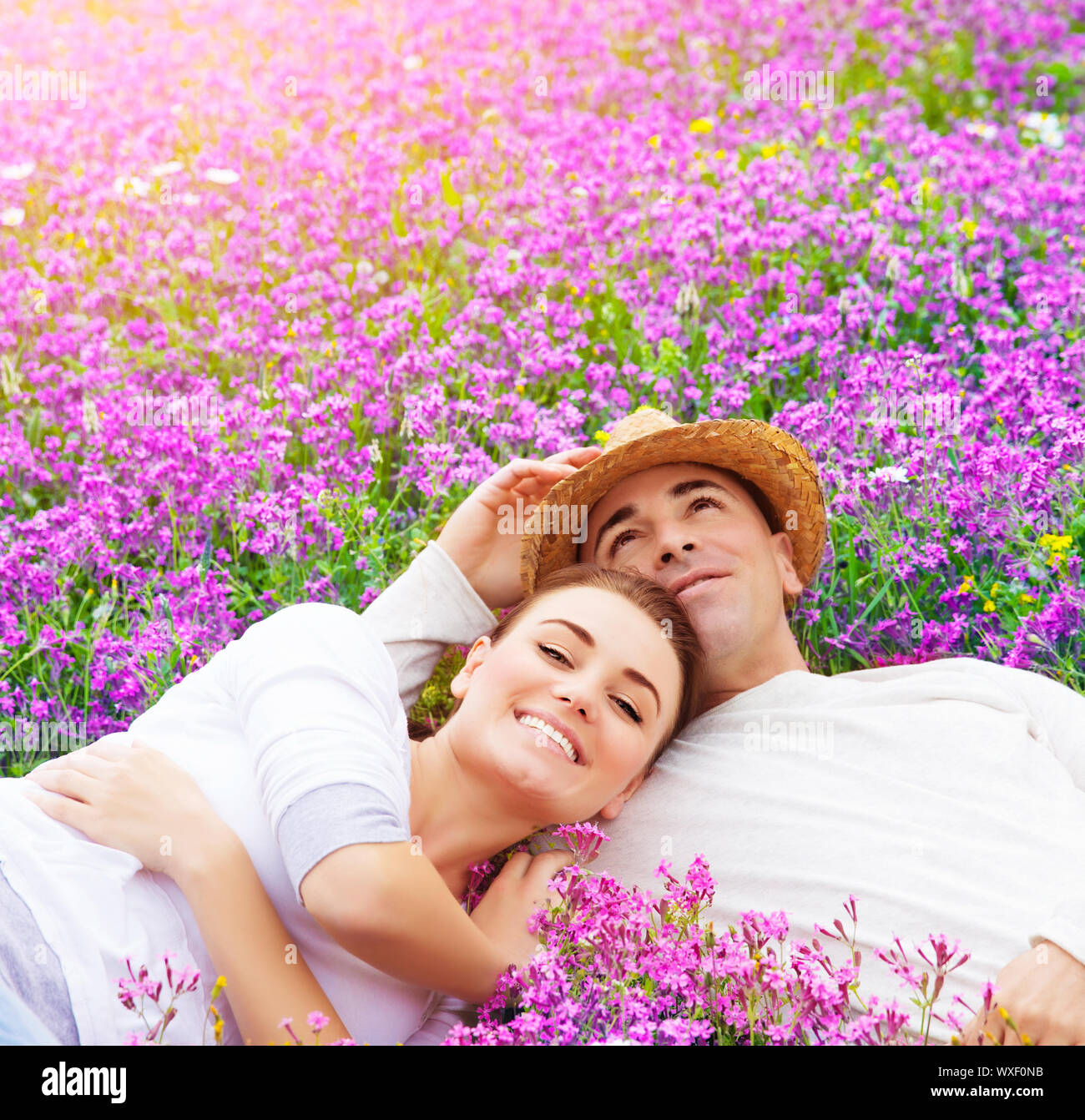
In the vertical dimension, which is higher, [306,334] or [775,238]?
[775,238]

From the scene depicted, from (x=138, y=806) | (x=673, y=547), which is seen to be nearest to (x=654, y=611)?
(x=673, y=547)

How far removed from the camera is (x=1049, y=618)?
378 cm

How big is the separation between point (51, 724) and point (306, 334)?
7.01 ft

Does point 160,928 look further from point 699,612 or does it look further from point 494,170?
point 494,170

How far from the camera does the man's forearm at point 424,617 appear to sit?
11.9ft

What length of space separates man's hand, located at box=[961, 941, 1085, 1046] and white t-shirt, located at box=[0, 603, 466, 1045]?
1237 mm

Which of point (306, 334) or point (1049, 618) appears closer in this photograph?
point (1049, 618)

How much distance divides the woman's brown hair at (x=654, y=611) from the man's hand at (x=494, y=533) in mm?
351

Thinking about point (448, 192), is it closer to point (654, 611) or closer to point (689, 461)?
point (689, 461)

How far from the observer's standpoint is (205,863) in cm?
254

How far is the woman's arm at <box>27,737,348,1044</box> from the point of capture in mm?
2447

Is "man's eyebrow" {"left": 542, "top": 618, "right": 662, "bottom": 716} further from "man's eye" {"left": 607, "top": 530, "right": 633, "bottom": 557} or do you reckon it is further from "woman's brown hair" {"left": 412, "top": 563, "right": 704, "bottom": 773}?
"man's eye" {"left": 607, "top": 530, "right": 633, "bottom": 557}
